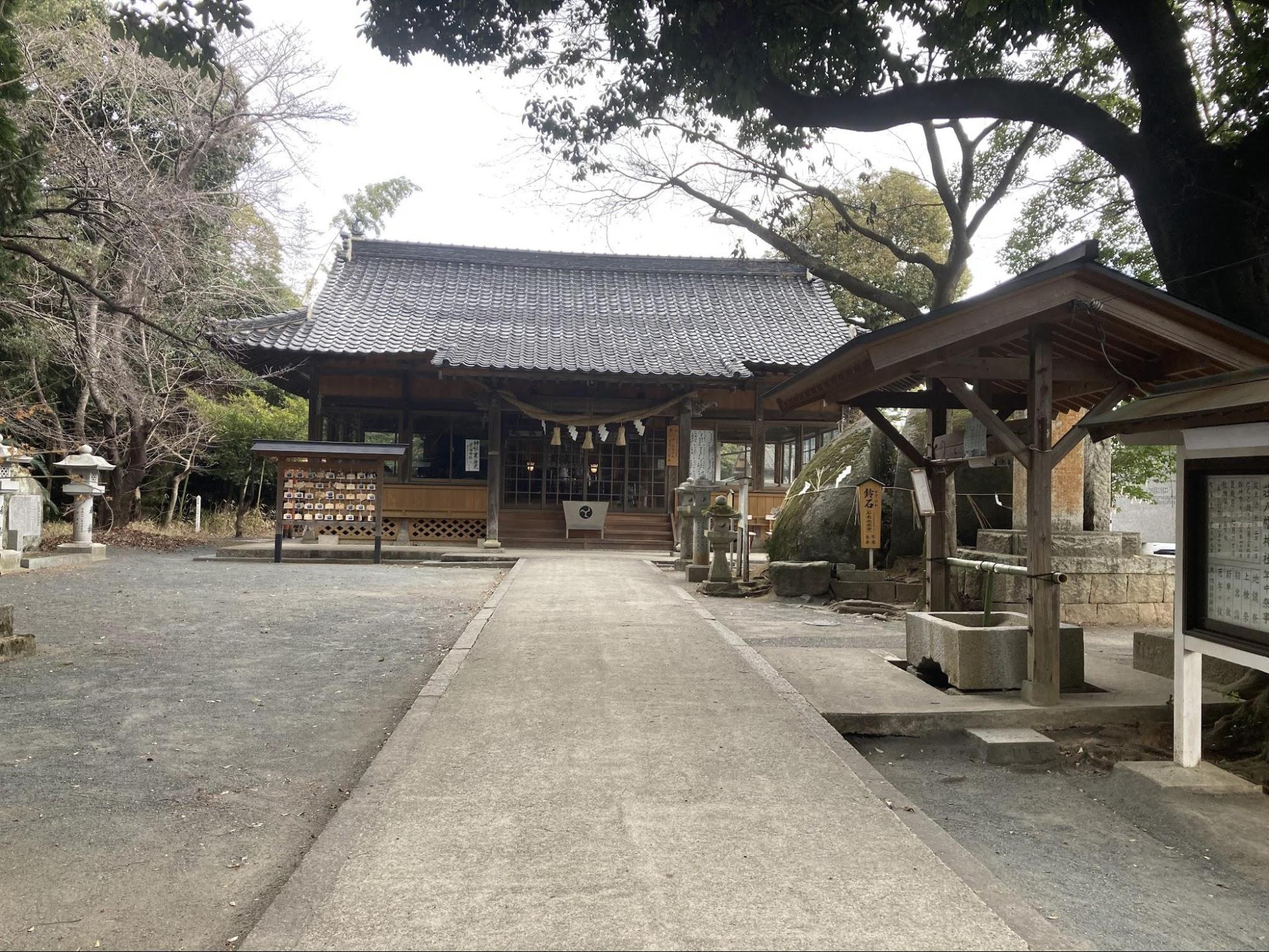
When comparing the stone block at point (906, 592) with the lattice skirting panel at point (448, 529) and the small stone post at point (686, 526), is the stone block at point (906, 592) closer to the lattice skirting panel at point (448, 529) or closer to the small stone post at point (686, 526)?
the small stone post at point (686, 526)

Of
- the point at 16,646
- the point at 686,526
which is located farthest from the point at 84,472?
the point at 686,526

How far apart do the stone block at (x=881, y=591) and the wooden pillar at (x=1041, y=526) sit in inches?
199

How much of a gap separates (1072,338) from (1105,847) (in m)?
3.38

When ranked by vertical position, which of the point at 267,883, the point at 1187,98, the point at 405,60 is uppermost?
the point at 405,60

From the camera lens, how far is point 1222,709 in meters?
5.38

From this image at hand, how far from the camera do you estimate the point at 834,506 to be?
1151 cm

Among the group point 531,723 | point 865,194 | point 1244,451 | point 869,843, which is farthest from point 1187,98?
point 865,194

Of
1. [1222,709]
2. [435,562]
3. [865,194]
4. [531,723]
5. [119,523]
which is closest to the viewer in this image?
[531,723]

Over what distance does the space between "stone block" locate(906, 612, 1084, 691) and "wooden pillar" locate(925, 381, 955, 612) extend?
100cm

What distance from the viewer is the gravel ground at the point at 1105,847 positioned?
9.65 feet

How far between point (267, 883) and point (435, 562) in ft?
40.3

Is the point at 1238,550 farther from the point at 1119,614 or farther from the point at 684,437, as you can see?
the point at 684,437

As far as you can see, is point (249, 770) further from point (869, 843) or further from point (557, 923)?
point (869, 843)

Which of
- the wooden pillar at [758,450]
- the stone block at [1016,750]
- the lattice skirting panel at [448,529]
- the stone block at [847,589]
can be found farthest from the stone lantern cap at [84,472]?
the stone block at [1016,750]
